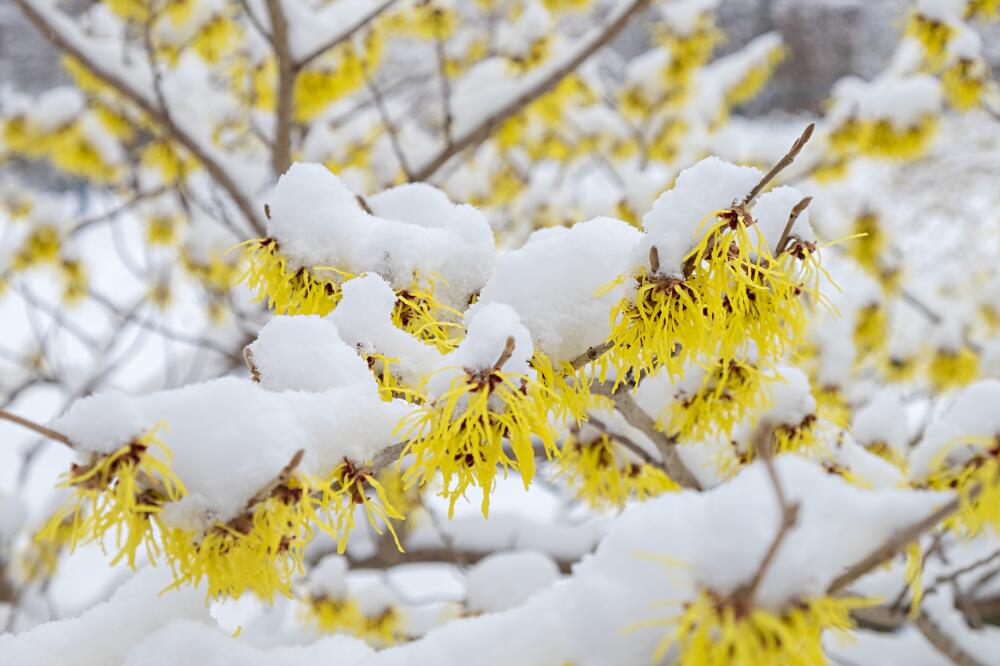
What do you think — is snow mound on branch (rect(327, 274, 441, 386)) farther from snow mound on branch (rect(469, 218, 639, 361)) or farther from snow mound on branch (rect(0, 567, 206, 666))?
snow mound on branch (rect(0, 567, 206, 666))

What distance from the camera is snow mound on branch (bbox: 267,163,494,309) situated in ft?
2.70

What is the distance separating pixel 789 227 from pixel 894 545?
373 mm

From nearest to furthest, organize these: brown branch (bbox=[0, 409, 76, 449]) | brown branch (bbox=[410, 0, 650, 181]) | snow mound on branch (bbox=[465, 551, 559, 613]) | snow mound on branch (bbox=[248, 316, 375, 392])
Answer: brown branch (bbox=[0, 409, 76, 449])
snow mound on branch (bbox=[248, 316, 375, 392])
snow mound on branch (bbox=[465, 551, 559, 613])
brown branch (bbox=[410, 0, 650, 181])

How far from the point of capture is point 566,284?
2.61 feet

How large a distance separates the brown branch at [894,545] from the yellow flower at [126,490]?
46 cm

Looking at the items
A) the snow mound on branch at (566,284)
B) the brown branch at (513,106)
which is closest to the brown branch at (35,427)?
the snow mound on branch at (566,284)

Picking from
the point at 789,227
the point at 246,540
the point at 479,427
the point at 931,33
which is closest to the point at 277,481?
the point at 246,540

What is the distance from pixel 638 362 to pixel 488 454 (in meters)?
0.20

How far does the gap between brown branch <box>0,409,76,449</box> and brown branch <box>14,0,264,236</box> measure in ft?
4.40

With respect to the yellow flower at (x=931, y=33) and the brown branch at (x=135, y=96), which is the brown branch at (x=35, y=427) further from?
the yellow flower at (x=931, y=33)

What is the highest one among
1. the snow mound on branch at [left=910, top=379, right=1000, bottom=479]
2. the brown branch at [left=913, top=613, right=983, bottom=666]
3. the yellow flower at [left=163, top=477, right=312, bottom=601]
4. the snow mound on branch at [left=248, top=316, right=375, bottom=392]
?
the snow mound on branch at [left=248, top=316, right=375, bottom=392]

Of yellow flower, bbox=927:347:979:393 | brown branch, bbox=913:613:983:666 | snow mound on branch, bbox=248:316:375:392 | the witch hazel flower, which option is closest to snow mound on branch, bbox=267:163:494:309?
snow mound on branch, bbox=248:316:375:392

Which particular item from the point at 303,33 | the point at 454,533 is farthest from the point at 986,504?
the point at 454,533

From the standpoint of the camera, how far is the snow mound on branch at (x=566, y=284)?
76 centimetres
